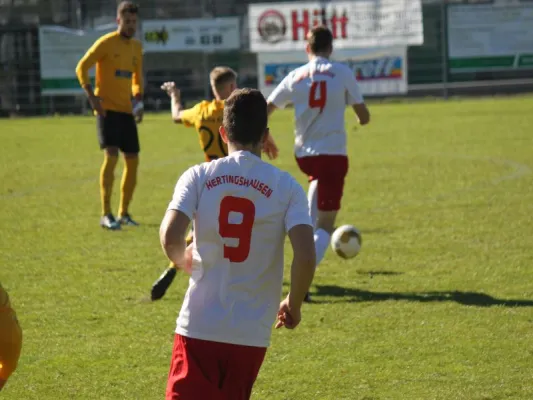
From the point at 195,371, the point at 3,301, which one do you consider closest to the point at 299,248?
the point at 195,371

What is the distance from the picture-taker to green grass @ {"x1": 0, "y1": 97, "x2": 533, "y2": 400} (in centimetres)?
565

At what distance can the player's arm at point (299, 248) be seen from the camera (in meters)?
3.88

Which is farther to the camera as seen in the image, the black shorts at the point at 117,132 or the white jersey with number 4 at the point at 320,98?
the black shorts at the point at 117,132

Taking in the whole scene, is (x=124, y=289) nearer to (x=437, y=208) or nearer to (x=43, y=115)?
(x=437, y=208)

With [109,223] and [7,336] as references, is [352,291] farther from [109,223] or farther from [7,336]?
[7,336]

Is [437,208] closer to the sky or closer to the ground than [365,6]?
closer to the ground

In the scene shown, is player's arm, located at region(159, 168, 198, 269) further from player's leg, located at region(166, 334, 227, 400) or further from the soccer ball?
the soccer ball

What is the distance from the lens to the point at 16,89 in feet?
99.3

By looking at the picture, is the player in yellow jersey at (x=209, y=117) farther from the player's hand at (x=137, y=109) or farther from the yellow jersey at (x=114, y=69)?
the player's hand at (x=137, y=109)

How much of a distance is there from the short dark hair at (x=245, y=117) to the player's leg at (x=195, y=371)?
76 centimetres

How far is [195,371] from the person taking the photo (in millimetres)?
3836

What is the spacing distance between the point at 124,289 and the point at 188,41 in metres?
22.0

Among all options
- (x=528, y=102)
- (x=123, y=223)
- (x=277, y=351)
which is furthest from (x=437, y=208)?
(x=528, y=102)

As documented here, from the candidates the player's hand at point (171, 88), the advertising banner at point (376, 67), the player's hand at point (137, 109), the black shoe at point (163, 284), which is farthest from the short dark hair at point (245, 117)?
the advertising banner at point (376, 67)
